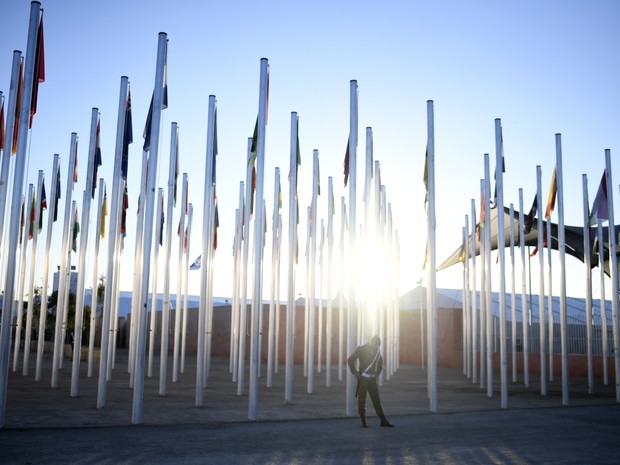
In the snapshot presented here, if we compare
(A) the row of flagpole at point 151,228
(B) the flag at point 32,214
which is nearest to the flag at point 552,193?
(A) the row of flagpole at point 151,228

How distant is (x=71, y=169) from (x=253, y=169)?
6.29m

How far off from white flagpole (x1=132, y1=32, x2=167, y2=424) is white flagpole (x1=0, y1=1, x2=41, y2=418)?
234 cm

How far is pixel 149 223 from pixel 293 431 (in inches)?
197

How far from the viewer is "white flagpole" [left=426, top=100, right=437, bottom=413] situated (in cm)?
1650

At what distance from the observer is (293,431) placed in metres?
12.9

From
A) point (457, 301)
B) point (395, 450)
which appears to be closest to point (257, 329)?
point (395, 450)

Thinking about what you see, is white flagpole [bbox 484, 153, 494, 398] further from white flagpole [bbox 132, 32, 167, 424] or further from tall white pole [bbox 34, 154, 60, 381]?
tall white pole [bbox 34, 154, 60, 381]

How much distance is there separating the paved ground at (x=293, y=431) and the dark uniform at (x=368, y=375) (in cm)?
40

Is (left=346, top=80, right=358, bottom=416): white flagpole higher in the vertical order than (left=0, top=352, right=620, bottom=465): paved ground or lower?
higher

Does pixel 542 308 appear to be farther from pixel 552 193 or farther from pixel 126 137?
A: pixel 126 137

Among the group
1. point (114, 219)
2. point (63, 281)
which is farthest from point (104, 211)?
point (114, 219)

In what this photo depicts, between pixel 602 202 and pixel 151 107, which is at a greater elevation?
pixel 151 107

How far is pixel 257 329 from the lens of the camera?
48.5 ft

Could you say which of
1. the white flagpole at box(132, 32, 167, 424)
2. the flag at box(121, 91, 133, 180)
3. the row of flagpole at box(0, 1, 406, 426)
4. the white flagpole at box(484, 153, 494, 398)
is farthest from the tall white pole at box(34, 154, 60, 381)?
the white flagpole at box(484, 153, 494, 398)
